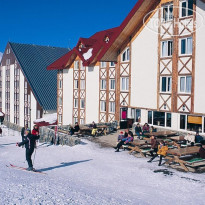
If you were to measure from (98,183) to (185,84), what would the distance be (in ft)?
43.4

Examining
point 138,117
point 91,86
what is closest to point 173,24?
point 138,117

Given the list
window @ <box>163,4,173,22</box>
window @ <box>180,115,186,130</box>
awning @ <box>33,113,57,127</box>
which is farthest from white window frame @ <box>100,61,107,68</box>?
awning @ <box>33,113,57,127</box>

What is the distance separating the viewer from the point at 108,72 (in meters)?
30.8

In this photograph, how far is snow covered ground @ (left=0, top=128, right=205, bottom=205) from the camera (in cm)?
921

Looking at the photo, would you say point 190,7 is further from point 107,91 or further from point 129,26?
point 107,91

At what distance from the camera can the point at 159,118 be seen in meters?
24.8

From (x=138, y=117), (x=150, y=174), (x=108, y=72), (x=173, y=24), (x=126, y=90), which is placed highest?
(x=173, y=24)

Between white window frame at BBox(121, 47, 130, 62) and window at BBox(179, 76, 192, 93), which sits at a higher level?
white window frame at BBox(121, 47, 130, 62)

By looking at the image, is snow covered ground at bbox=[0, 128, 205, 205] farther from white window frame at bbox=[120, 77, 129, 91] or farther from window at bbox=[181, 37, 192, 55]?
white window frame at bbox=[120, 77, 129, 91]

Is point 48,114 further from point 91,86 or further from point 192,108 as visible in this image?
point 192,108

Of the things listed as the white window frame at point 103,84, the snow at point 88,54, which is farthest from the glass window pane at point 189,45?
the snow at point 88,54

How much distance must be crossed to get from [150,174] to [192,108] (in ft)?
33.0

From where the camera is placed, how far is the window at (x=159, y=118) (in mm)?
24497

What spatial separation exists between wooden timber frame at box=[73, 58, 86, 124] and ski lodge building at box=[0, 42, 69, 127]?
36.9 feet
